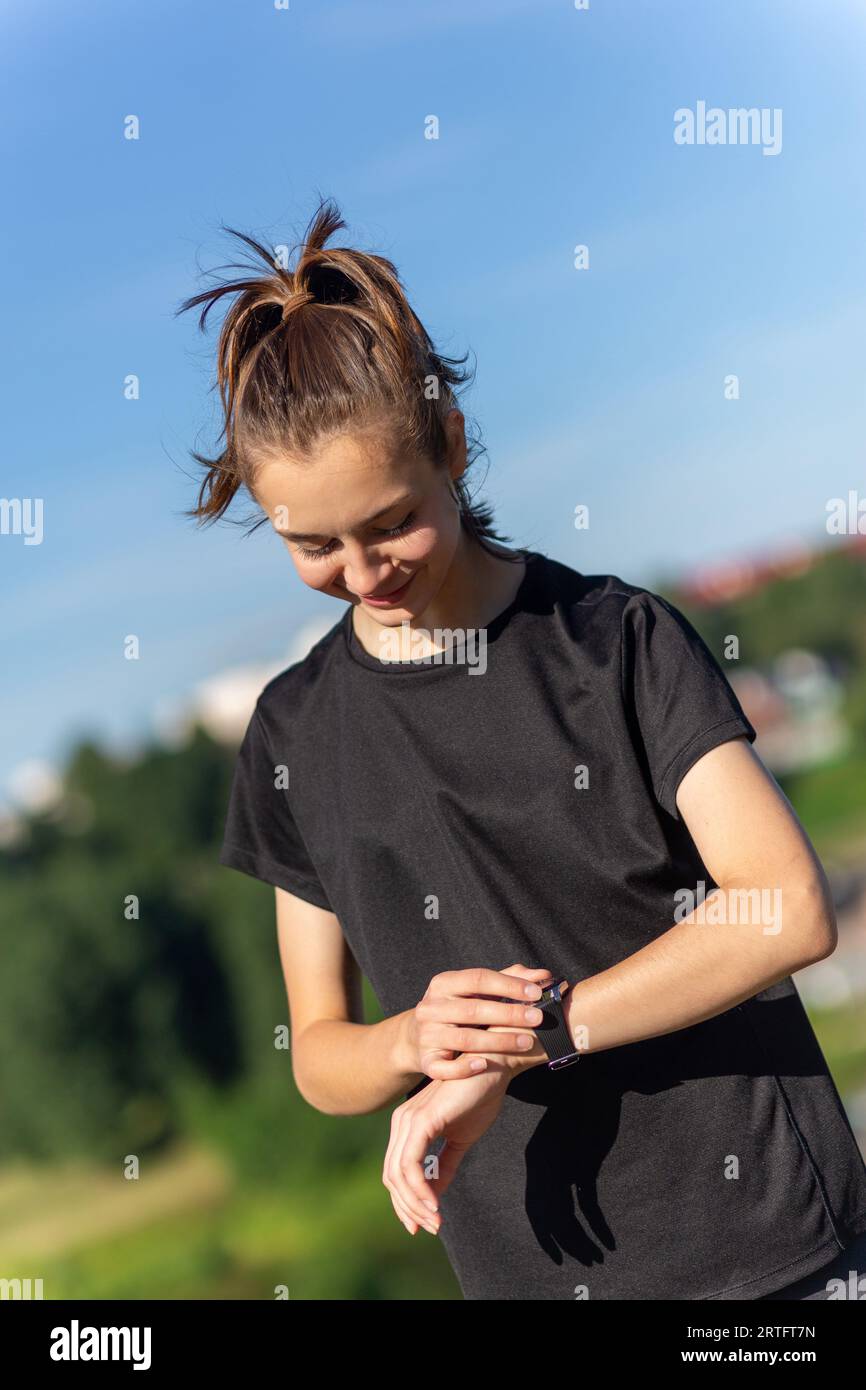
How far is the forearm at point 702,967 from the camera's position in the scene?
1.33m

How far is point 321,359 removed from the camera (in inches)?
56.4

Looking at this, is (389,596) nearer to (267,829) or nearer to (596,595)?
(596,595)

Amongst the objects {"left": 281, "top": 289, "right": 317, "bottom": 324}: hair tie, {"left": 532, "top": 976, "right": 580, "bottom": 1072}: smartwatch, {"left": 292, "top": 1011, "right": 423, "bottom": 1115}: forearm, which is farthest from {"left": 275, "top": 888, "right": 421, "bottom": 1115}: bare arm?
{"left": 281, "top": 289, "right": 317, "bottom": 324}: hair tie

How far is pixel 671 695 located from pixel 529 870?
0.81 feet

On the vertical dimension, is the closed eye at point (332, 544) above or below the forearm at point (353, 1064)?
above

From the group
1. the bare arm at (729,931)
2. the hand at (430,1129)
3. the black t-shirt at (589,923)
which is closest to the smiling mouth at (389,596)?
the black t-shirt at (589,923)

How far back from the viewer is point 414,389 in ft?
4.75

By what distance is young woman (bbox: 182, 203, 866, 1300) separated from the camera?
53.9 inches

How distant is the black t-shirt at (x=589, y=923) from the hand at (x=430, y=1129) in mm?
129

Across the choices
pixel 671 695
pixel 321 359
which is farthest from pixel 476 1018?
pixel 321 359

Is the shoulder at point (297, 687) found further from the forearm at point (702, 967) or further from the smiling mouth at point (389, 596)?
the forearm at point (702, 967)

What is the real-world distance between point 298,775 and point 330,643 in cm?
17

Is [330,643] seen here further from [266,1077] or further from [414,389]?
[266,1077]
